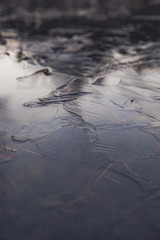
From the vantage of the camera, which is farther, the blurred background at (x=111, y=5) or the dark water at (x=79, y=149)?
the blurred background at (x=111, y=5)

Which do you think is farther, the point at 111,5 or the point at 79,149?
the point at 111,5

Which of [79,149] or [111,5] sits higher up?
[111,5]

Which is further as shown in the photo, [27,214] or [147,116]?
[147,116]

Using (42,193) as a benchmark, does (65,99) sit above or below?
above

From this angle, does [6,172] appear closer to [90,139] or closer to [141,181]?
[90,139]

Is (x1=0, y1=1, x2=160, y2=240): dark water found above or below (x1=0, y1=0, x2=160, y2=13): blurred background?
below

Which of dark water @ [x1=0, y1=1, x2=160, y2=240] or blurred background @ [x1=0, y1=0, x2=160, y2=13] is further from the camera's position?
blurred background @ [x1=0, y1=0, x2=160, y2=13]

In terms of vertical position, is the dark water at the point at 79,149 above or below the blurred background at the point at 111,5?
below

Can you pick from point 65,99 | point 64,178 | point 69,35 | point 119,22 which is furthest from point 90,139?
point 119,22
